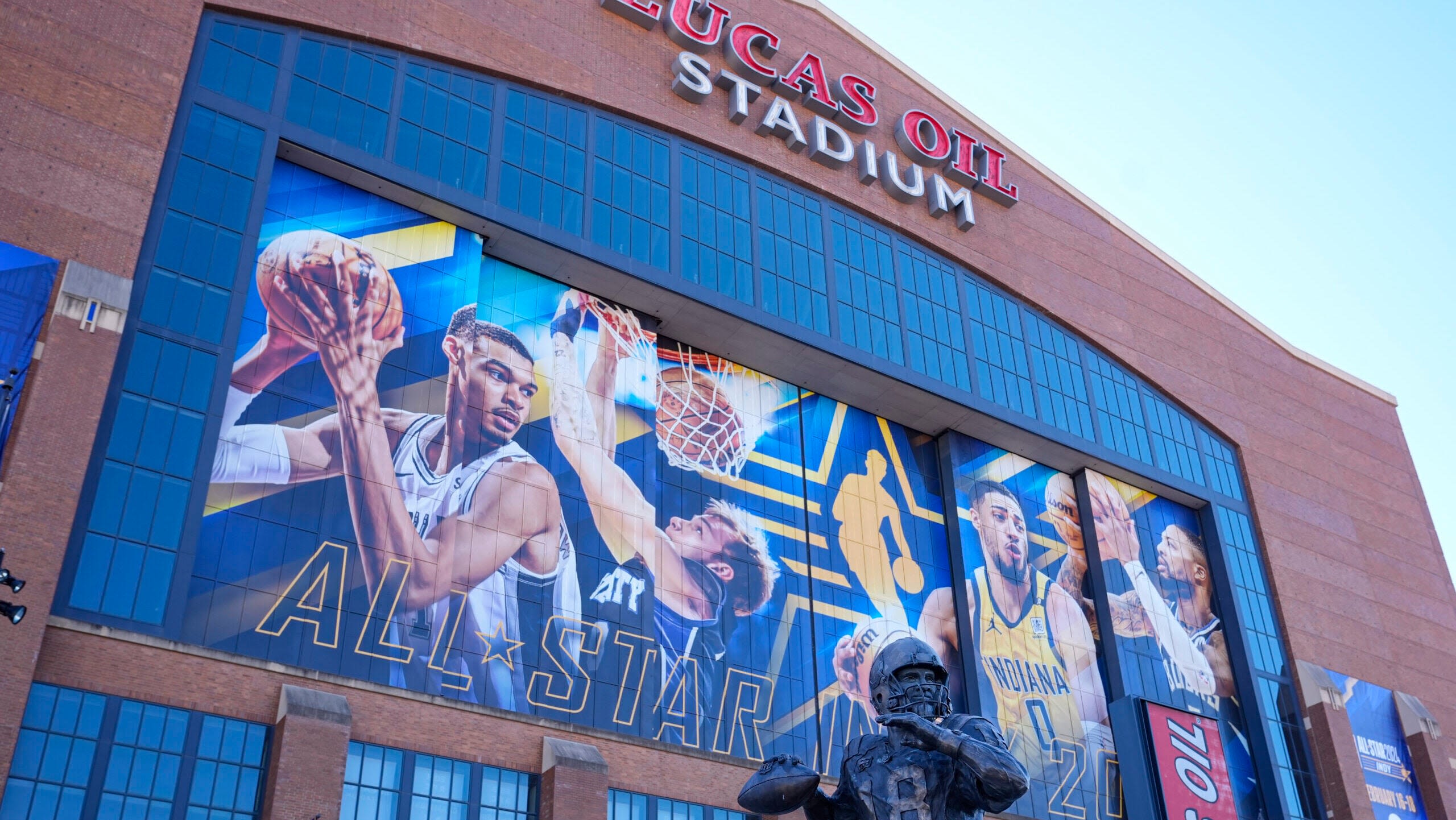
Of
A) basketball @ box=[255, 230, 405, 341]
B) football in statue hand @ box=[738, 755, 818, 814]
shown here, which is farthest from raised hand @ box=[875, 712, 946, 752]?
basketball @ box=[255, 230, 405, 341]

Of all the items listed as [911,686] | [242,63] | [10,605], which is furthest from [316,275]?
[911,686]

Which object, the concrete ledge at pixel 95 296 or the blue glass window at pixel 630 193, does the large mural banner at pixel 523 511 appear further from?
the concrete ledge at pixel 95 296

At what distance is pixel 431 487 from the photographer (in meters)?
42.9

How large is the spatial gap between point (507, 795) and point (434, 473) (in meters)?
9.98

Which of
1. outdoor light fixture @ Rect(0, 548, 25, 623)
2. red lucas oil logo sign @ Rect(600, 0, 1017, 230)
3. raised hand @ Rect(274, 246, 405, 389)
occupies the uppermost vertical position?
red lucas oil logo sign @ Rect(600, 0, 1017, 230)

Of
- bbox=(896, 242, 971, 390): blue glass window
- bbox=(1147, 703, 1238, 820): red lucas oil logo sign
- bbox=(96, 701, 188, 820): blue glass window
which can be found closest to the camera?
bbox=(96, 701, 188, 820): blue glass window

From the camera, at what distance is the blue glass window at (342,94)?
45.2 m

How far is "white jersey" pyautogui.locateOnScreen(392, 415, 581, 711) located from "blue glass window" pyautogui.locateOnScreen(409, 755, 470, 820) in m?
2.16

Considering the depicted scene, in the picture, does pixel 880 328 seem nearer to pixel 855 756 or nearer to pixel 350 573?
pixel 350 573

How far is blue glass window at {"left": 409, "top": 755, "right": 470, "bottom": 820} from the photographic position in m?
37.9

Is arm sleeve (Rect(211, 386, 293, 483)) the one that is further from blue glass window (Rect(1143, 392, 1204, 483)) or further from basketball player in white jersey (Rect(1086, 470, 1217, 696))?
blue glass window (Rect(1143, 392, 1204, 483))

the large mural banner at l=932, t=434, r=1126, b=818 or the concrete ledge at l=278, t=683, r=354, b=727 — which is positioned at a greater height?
the large mural banner at l=932, t=434, r=1126, b=818

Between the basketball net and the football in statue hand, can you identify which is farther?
the basketball net

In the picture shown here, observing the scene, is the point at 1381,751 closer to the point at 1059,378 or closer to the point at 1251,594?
the point at 1251,594
